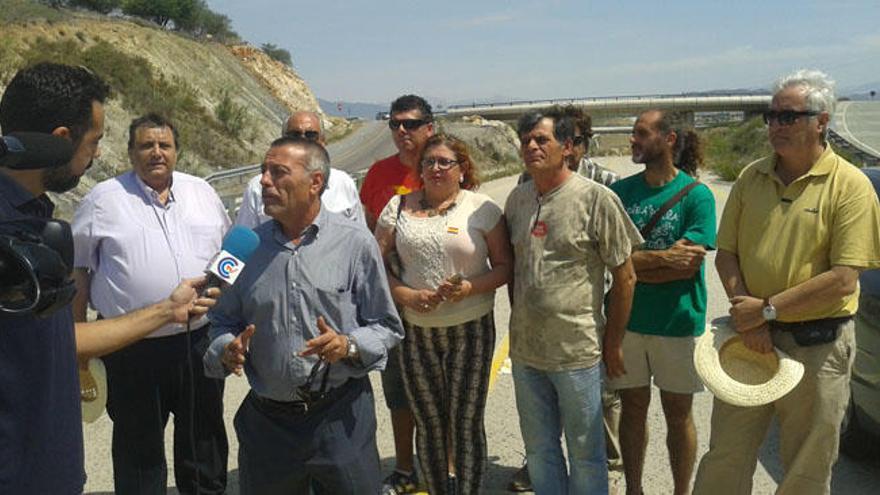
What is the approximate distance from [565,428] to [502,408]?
7.01 feet

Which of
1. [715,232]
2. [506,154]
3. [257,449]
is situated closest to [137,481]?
[257,449]

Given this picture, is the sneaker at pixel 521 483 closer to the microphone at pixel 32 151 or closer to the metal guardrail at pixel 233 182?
the metal guardrail at pixel 233 182

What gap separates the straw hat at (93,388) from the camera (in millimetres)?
3680

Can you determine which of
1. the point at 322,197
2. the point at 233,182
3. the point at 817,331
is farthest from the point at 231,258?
the point at 233,182

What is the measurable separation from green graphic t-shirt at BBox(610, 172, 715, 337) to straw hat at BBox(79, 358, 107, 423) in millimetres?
2716

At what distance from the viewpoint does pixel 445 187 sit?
4.10 meters

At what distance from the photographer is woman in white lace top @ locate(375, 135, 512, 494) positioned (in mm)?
4035

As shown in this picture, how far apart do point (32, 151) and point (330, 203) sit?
2.78 m

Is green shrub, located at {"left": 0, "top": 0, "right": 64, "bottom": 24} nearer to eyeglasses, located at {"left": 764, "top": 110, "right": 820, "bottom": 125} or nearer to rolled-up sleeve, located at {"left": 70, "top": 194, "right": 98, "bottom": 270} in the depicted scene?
rolled-up sleeve, located at {"left": 70, "top": 194, "right": 98, "bottom": 270}

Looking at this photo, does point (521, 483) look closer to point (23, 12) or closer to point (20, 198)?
point (20, 198)

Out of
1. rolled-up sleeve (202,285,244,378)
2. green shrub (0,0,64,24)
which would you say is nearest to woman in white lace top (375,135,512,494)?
rolled-up sleeve (202,285,244,378)

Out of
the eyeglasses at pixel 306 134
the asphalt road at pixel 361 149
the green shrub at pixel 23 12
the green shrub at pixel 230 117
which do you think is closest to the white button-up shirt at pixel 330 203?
the eyeglasses at pixel 306 134

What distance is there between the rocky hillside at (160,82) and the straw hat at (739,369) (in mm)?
18419

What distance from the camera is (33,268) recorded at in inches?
66.9
